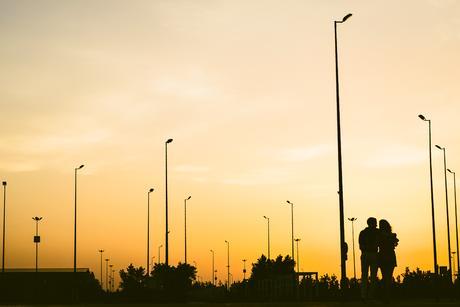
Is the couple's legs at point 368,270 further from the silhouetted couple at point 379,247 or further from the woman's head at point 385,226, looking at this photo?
the woman's head at point 385,226

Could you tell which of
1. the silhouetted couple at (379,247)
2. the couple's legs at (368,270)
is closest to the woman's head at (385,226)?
the silhouetted couple at (379,247)

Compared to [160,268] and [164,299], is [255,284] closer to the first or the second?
[164,299]

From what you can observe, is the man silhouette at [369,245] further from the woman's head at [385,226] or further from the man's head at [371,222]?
the woman's head at [385,226]

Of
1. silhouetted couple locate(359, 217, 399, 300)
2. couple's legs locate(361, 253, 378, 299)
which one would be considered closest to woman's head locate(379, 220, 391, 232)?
silhouetted couple locate(359, 217, 399, 300)

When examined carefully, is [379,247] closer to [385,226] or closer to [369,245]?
[369,245]

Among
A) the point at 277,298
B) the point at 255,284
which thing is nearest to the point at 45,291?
the point at 255,284

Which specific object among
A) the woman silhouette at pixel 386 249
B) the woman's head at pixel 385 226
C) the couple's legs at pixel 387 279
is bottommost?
the couple's legs at pixel 387 279

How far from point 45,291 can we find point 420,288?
2499 inches

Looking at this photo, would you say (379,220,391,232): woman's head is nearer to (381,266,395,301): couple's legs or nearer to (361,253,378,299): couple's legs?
(361,253,378,299): couple's legs

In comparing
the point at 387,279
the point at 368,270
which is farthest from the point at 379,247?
the point at 387,279

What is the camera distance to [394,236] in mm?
23234

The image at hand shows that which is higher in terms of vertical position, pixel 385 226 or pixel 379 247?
pixel 385 226

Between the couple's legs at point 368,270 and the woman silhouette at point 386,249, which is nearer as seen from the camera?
the woman silhouette at point 386,249

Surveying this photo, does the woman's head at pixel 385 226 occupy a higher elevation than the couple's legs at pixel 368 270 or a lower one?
higher
